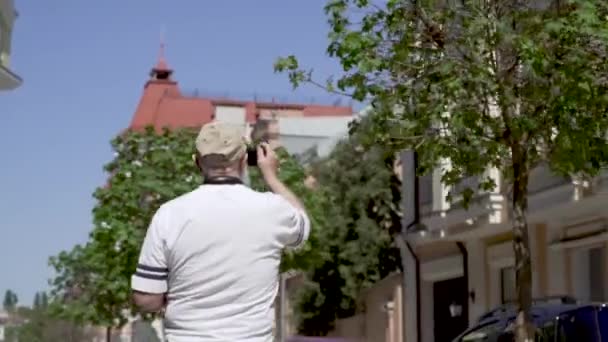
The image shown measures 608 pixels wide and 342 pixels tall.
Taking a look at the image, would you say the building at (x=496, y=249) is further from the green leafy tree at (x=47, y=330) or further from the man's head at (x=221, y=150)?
the green leafy tree at (x=47, y=330)

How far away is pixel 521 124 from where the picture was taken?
13.8 metres

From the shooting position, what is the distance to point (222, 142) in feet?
16.1

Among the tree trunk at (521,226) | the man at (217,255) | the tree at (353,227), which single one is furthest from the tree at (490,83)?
the tree at (353,227)

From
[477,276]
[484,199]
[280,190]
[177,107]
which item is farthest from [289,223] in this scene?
[177,107]

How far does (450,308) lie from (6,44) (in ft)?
37.2

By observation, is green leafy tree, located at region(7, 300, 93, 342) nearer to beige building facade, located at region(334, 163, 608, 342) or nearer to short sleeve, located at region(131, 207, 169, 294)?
beige building facade, located at region(334, 163, 608, 342)

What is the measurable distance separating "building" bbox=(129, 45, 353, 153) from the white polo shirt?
4432 cm

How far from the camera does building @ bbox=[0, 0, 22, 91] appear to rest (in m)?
24.4

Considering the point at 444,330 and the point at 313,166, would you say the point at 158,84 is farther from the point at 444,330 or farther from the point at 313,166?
the point at 444,330

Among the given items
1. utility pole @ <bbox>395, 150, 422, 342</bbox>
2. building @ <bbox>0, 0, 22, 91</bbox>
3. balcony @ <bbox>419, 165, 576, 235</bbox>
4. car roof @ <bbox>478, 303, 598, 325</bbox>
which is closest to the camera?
car roof @ <bbox>478, 303, 598, 325</bbox>

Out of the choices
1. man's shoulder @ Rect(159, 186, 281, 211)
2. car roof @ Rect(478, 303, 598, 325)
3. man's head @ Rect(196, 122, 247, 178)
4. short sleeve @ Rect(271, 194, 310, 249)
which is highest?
car roof @ Rect(478, 303, 598, 325)

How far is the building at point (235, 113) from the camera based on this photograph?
185 ft

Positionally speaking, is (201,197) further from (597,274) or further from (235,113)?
(235,113)

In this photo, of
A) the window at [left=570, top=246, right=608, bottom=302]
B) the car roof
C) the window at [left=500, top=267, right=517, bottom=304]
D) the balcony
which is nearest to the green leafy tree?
the balcony
